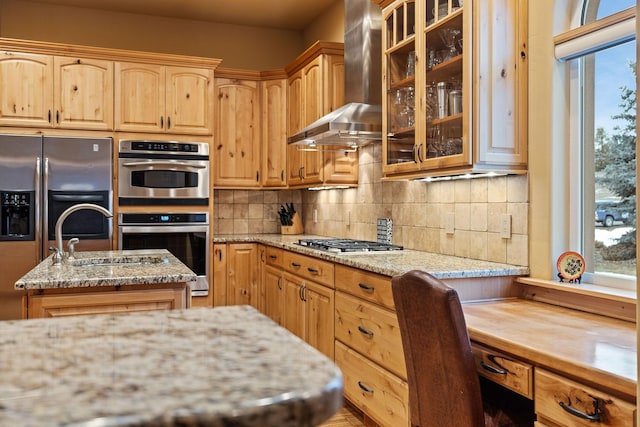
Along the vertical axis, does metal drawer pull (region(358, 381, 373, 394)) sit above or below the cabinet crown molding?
below

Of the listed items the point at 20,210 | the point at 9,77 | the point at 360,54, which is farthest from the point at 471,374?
the point at 9,77

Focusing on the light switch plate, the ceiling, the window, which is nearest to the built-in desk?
the window

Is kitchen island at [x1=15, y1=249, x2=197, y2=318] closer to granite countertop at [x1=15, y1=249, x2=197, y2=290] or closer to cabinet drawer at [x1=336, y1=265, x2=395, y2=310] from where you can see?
granite countertop at [x1=15, y1=249, x2=197, y2=290]

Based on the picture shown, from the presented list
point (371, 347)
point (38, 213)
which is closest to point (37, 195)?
point (38, 213)

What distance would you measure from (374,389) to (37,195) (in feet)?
10.1

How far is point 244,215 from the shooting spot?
5422 millimetres

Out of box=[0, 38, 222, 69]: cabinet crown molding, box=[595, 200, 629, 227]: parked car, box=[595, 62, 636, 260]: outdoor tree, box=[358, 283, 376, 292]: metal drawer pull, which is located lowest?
box=[358, 283, 376, 292]: metal drawer pull

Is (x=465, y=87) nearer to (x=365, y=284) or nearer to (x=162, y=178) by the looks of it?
(x=365, y=284)

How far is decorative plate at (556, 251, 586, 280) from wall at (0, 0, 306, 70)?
4.02 metres

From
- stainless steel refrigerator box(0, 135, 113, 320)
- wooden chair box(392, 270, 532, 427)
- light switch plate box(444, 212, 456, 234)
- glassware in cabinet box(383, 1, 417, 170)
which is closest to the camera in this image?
wooden chair box(392, 270, 532, 427)

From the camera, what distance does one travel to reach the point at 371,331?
272 centimetres

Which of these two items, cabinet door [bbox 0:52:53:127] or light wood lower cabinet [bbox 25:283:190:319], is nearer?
light wood lower cabinet [bbox 25:283:190:319]

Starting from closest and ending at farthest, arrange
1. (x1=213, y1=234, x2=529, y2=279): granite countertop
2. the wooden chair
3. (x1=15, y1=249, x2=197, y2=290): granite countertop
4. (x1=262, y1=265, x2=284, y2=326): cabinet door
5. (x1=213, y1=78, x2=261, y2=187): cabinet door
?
the wooden chair → (x1=15, y1=249, x2=197, y2=290): granite countertop → (x1=213, y1=234, x2=529, y2=279): granite countertop → (x1=262, y1=265, x2=284, y2=326): cabinet door → (x1=213, y1=78, x2=261, y2=187): cabinet door

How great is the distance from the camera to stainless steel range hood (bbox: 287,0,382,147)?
11.4 ft
